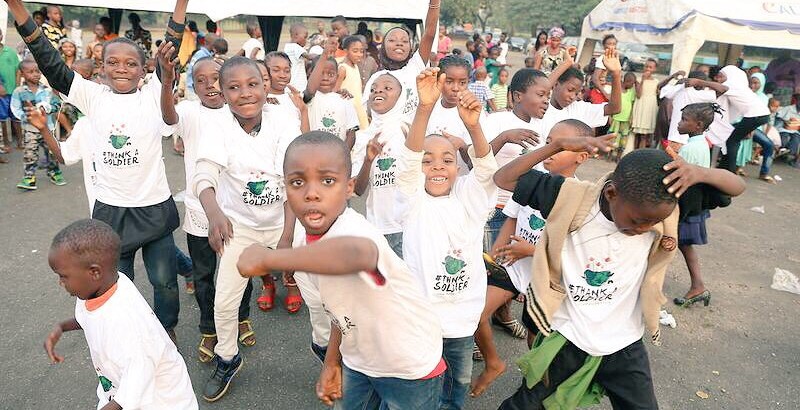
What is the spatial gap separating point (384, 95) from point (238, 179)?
135 cm

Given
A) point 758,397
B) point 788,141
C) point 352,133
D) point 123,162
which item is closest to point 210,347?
point 123,162

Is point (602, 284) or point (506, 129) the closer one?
point (602, 284)

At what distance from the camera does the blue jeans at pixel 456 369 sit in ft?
7.95

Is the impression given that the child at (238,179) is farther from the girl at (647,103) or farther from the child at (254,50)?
the girl at (647,103)

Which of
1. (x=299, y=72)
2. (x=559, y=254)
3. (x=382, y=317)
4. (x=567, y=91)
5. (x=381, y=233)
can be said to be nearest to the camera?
(x=382, y=317)

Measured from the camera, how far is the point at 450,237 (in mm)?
2465

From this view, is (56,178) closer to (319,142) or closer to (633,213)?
(319,142)

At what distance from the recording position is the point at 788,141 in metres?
9.57

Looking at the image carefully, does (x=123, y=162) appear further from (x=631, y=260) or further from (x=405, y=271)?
(x=631, y=260)

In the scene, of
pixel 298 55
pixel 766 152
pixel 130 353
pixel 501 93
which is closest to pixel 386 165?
pixel 130 353

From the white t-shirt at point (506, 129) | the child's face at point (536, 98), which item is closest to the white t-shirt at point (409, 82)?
the white t-shirt at point (506, 129)

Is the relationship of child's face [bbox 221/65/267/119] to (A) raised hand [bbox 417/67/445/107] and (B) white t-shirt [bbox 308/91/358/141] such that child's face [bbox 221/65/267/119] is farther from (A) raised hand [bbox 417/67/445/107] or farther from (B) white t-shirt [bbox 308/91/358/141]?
(B) white t-shirt [bbox 308/91/358/141]

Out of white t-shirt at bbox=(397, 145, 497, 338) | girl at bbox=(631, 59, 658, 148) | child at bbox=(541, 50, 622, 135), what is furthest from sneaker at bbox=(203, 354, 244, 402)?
girl at bbox=(631, 59, 658, 148)

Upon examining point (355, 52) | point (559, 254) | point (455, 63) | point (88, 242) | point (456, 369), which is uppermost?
point (355, 52)
